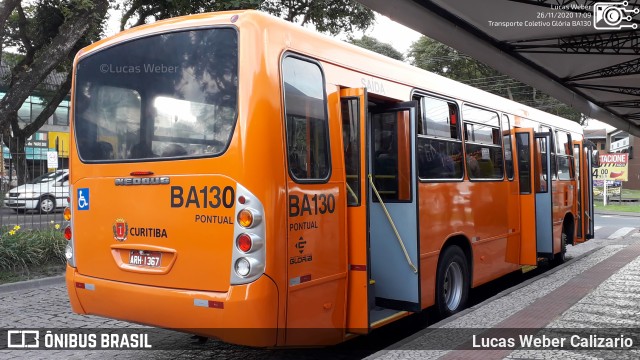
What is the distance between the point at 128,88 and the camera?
4820mm

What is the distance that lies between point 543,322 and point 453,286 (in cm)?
151

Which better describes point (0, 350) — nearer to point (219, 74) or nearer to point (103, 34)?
point (219, 74)

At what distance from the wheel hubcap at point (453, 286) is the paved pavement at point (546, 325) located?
1.74ft

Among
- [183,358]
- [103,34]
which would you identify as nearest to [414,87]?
[183,358]

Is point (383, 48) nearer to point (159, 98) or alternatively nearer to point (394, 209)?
point (394, 209)

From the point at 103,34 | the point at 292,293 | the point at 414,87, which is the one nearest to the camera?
the point at 292,293

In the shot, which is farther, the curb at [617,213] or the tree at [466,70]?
the tree at [466,70]

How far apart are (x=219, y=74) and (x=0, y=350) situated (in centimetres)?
385

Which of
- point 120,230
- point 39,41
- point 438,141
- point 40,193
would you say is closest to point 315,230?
point 120,230

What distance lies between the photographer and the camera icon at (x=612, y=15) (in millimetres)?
9188

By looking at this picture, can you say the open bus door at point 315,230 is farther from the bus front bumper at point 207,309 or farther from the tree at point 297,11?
the tree at point 297,11

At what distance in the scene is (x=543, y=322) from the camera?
543 cm

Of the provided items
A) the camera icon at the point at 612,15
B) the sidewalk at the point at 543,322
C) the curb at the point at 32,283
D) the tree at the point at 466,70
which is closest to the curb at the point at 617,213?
the tree at the point at 466,70

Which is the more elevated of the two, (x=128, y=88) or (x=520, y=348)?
(x=128, y=88)
